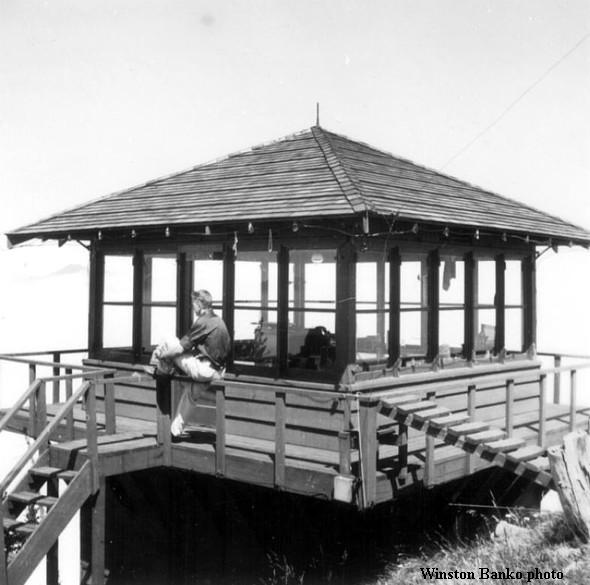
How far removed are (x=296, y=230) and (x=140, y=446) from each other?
330cm

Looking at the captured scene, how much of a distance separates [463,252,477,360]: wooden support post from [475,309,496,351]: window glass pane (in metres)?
0.22

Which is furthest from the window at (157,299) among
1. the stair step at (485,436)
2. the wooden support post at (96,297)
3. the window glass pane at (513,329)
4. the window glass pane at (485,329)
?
the window glass pane at (513,329)

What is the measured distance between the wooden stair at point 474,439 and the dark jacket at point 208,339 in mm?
2383

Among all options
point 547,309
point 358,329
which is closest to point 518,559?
point 358,329

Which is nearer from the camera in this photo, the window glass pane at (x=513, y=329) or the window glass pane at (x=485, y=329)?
the window glass pane at (x=485, y=329)

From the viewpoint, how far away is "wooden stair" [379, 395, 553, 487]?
835 centimetres

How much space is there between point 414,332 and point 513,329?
2498 millimetres

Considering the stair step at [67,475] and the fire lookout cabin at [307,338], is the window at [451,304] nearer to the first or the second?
the fire lookout cabin at [307,338]

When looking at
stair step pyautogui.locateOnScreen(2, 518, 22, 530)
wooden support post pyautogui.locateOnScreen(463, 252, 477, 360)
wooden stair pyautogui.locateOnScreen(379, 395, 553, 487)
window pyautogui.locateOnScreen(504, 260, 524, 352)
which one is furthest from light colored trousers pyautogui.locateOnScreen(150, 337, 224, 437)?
window pyautogui.locateOnScreen(504, 260, 524, 352)

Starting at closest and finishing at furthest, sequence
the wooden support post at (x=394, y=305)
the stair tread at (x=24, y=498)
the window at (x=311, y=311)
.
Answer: the stair tread at (x=24, y=498), the window at (x=311, y=311), the wooden support post at (x=394, y=305)

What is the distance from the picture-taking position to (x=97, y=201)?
533 inches

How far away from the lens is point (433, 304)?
11.1 metres

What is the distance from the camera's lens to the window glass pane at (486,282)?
1199cm

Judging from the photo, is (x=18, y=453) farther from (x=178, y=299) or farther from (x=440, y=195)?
(x=440, y=195)
